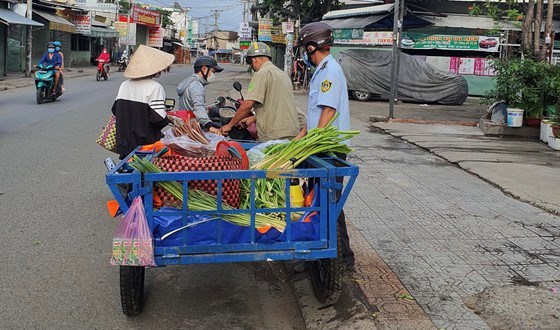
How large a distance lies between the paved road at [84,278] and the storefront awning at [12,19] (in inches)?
730

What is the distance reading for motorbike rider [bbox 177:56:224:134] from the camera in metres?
6.63

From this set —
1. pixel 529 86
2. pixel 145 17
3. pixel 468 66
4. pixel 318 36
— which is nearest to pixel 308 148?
pixel 318 36

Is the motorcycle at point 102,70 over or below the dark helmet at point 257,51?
over

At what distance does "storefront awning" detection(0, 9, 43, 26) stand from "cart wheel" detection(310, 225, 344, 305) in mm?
23636

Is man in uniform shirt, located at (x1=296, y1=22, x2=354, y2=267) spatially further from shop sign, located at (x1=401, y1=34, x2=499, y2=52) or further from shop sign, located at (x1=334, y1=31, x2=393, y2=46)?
shop sign, located at (x1=401, y1=34, x2=499, y2=52)

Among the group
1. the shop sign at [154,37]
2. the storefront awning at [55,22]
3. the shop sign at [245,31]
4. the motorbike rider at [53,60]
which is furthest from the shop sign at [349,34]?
the shop sign at [154,37]

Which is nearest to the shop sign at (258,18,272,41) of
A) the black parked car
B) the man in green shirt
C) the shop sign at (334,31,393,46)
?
the shop sign at (334,31,393,46)

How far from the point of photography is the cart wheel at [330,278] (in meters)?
4.07

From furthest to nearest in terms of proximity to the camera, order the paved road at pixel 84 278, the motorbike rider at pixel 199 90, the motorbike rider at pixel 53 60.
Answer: the motorbike rider at pixel 53 60
the motorbike rider at pixel 199 90
the paved road at pixel 84 278

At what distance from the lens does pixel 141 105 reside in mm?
5895

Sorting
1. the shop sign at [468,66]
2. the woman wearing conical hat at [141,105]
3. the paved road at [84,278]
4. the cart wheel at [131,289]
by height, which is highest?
the shop sign at [468,66]

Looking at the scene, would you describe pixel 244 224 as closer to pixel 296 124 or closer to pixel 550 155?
pixel 296 124

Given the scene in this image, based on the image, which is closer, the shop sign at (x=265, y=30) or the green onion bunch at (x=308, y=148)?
the green onion bunch at (x=308, y=148)

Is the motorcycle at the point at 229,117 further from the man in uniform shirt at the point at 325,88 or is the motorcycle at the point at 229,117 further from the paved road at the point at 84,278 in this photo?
the man in uniform shirt at the point at 325,88
